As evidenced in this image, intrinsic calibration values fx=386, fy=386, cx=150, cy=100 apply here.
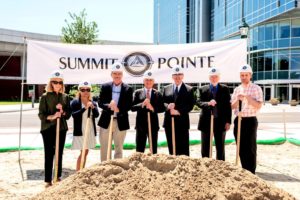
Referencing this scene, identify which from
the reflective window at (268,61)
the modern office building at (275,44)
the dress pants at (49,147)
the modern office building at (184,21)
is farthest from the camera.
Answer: the modern office building at (184,21)

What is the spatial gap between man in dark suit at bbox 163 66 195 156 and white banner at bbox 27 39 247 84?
1.54m

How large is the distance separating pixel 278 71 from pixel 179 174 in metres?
38.2

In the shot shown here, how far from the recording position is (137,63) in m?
8.23

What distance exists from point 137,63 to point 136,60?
7cm

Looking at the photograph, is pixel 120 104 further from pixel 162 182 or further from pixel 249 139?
pixel 162 182

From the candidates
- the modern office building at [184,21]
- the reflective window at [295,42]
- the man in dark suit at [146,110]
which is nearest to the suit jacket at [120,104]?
the man in dark suit at [146,110]

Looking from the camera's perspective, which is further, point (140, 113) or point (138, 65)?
point (138, 65)

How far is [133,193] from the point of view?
370 centimetres

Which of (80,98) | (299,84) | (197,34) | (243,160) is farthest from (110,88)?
(197,34)

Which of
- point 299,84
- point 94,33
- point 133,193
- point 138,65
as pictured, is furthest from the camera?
point 299,84

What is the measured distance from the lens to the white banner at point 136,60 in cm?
802

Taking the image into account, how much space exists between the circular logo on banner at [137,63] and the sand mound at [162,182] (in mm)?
4153

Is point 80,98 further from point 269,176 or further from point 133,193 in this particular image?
point 269,176

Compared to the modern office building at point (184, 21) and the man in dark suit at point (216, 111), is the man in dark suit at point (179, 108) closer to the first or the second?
the man in dark suit at point (216, 111)
